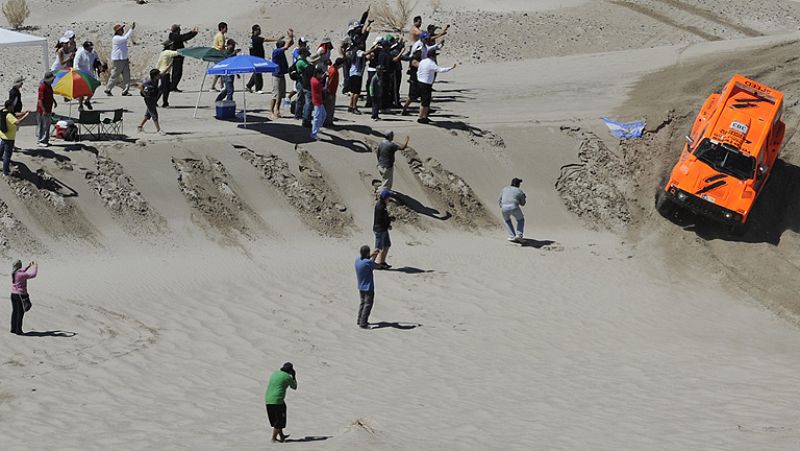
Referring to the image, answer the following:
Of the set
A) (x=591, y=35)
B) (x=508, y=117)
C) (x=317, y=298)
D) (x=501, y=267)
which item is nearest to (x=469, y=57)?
(x=591, y=35)

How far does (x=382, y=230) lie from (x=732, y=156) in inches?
282

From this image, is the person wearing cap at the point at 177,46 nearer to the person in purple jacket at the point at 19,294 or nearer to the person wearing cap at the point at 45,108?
the person wearing cap at the point at 45,108

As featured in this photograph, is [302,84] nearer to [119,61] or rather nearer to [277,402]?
[119,61]

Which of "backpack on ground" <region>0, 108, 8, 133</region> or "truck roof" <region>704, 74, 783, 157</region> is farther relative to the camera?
"truck roof" <region>704, 74, 783, 157</region>

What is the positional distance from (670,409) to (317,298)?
21.7ft

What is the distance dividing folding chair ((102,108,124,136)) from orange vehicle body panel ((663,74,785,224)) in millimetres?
10619

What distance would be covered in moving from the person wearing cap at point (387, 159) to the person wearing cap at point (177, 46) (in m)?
6.99

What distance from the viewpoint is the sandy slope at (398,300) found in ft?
46.9

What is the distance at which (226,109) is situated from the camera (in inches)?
973

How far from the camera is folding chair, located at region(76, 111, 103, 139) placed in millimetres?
21859

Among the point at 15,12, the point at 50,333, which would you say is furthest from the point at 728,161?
the point at 15,12

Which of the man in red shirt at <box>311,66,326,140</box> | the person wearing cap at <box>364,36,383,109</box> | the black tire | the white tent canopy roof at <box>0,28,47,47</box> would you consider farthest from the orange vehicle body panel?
the white tent canopy roof at <box>0,28,47,47</box>

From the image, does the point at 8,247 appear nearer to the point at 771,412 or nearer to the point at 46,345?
the point at 46,345

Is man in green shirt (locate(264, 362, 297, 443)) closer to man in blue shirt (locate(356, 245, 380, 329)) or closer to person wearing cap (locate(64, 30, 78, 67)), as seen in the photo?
man in blue shirt (locate(356, 245, 380, 329))
